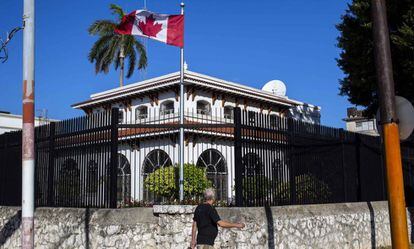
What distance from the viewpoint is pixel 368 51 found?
15.4 m

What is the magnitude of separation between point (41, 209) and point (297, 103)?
29071 mm

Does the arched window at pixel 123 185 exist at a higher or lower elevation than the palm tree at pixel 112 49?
lower

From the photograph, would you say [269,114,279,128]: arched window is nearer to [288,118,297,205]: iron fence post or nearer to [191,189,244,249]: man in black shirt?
[288,118,297,205]: iron fence post

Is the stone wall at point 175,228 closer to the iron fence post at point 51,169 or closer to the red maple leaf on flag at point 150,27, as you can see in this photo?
the iron fence post at point 51,169

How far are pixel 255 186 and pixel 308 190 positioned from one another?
1.92m

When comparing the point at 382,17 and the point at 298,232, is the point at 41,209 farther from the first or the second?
the point at 382,17

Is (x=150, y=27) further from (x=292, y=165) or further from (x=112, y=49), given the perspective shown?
(x=112, y=49)

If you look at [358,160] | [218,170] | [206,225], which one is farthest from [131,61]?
[206,225]

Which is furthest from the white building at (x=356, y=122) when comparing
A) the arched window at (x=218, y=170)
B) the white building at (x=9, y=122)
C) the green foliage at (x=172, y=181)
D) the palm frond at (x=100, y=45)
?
the green foliage at (x=172, y=181)

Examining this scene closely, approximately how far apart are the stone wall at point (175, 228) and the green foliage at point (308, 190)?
41 cm

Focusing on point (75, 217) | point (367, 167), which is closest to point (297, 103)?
point (367, 167)

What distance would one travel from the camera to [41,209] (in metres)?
11.1

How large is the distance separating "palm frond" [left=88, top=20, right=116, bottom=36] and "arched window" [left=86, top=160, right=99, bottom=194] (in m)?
37.0

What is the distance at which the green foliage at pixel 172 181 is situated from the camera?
11.5 metres
